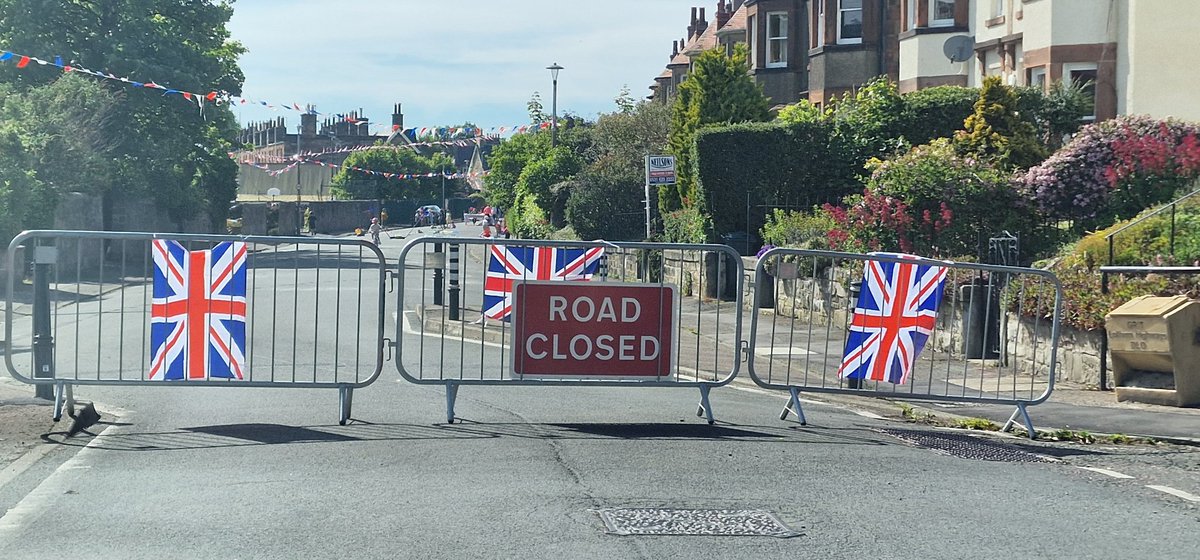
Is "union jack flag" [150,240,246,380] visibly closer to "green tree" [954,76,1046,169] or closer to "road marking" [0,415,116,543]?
"road marking" [0,415,116,543]

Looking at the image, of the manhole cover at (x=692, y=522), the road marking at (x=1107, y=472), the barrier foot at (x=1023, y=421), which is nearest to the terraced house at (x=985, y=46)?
the barrier foot at (x=1023, y=421)

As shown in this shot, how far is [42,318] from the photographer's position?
9.58 metres

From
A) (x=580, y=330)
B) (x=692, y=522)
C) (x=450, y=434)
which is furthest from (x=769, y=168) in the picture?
(x=692, y=522)

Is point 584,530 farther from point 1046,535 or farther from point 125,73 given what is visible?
point 125,73

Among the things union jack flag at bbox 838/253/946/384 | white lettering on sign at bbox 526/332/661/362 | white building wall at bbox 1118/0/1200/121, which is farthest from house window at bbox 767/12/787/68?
white lettering on sign at bbox 526/332/661/362

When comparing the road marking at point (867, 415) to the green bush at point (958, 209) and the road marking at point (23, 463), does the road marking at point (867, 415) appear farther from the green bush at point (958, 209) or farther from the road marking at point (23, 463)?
the green bush at point (958, 209)

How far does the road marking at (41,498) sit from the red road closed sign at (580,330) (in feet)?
10.6

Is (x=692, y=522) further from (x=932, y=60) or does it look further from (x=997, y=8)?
(x=932, y=60)

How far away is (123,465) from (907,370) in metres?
5.95

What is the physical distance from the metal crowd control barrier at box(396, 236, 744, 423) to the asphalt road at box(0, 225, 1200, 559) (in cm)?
37

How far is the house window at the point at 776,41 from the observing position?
4250cm

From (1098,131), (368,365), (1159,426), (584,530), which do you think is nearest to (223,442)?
(584,530)

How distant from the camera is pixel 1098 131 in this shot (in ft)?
62.7

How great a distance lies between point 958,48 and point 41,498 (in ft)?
89.7
